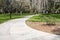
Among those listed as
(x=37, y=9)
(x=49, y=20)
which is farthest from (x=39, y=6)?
(x=49, y=20)

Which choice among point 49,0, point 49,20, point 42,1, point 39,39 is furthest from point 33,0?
point 39,39

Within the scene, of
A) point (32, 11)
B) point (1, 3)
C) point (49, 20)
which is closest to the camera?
point (49, 20)

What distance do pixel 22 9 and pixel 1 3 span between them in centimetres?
1535

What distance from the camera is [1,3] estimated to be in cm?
8069

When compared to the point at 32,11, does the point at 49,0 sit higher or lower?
higher

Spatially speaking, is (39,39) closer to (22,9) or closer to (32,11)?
(22,9)

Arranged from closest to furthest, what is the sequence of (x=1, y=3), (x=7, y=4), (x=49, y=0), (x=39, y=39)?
(x=39, y=39) → (x=7, y=4) → (x=1, y=3) → (x=49, y=0)

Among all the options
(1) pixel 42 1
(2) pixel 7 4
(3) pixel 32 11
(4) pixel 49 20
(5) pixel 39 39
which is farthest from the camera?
(3) pixel 32 11

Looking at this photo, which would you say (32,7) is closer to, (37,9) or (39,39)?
(37,9)

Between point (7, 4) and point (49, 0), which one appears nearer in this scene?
point (7, 4)

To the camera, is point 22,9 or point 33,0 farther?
point 33,0

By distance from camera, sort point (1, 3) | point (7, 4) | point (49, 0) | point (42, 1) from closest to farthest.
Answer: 1. point (7, 4)
2. point (1, 3)
3. point (49, 0)
4. point (42, 1)

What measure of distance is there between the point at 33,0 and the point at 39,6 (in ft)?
24.1

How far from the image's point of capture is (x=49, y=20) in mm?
25625
